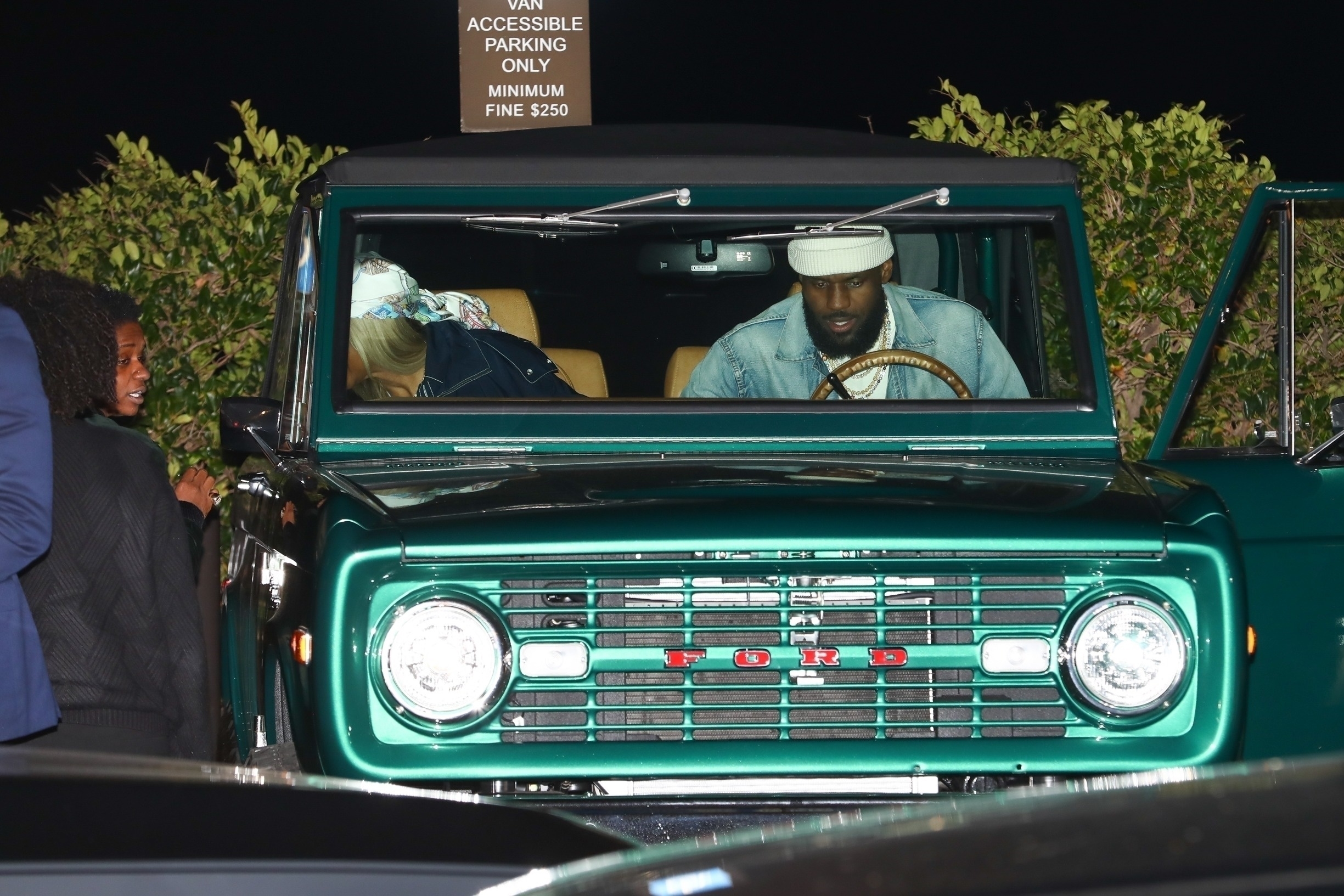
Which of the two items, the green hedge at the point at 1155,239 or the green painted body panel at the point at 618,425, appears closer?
the green painted body panel at the point at 618,425

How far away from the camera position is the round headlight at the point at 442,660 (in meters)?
3.13

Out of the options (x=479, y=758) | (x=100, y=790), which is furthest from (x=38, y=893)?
(x=479, y=758)

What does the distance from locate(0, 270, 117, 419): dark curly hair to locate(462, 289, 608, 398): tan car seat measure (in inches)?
35.9

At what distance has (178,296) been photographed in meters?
7.02

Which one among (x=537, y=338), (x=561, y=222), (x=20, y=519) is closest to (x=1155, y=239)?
(x=537, y=338)

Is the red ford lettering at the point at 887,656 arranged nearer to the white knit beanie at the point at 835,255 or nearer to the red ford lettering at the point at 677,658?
the red ford lettering at the point at 677,658

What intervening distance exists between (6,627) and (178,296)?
380cm

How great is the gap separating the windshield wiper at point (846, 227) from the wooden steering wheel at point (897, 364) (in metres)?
0.31

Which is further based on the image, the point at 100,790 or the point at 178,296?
the point at 178,296

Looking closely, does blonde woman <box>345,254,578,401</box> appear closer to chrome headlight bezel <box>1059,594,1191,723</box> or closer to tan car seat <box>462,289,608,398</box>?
tan car seat <box>462,289,608,398</box>

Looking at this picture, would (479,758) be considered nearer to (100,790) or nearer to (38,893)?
(100,790)

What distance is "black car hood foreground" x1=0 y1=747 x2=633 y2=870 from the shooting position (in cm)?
223

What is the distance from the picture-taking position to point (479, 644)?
3.16m

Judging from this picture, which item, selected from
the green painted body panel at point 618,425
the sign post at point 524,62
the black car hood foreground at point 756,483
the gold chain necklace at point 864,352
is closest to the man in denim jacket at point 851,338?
the gold chain necklace at point 864,352
